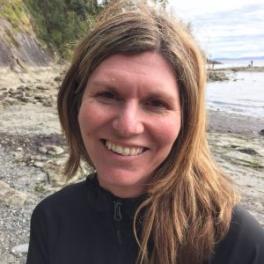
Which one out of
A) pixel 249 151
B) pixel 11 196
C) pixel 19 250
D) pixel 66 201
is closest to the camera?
pixel 66 201

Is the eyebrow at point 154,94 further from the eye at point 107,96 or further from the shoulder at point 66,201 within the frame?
the shoulder at point 66,201

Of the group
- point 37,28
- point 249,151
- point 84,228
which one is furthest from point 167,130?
point 37,28

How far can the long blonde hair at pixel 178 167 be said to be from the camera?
1979 millimetres

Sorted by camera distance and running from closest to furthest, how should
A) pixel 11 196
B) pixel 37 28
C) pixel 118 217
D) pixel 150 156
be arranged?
1. pixel 150 156
2. pixel 118 217
3. pixel 11 196
4. pixel 37 28

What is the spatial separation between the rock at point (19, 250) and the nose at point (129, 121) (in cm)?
375

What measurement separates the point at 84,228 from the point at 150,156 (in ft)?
1.70

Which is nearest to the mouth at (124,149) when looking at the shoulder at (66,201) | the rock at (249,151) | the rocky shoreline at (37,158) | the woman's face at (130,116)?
the woman's face at (130,116)

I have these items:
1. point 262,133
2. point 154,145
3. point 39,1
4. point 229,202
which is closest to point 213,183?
point 229,202

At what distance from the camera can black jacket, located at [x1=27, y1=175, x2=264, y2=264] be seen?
2.16 meters

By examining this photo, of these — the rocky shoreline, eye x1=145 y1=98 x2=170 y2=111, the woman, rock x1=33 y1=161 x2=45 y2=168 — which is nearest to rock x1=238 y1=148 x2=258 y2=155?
the rocky shoreline

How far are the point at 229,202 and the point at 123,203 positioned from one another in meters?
0.50

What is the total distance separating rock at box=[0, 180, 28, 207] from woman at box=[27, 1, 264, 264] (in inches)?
184

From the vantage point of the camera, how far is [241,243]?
186 centimetres

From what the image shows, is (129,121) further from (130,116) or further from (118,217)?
(118,217)
